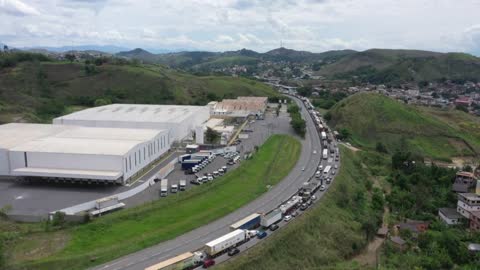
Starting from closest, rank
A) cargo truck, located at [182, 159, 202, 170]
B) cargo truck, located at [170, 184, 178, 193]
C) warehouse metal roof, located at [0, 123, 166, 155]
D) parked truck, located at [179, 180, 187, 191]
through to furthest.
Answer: cargo truck, located at [170, 184, 178, 193]
parked truck, located at [179, 180, 187, 191]
warehouse metal roof, located at [0, 123, 166, 155]
cargo truck, located at [182, 159, 202, 170]

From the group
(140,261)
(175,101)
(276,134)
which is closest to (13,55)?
(175,101)

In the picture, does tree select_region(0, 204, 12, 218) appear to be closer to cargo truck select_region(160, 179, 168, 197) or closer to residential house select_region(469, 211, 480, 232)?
cargo truck select_region(160, 179, 168, 197)

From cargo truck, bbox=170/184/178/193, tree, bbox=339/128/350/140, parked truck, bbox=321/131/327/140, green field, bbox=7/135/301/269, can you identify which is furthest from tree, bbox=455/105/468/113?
cargo truck, bbox=170/184/178/193

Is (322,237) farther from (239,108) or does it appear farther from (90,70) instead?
(90,70)

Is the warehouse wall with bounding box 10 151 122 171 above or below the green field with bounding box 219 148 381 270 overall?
above

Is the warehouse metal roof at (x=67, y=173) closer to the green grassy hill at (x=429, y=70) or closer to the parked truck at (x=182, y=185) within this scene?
the parked truck at (x=182, y=185)

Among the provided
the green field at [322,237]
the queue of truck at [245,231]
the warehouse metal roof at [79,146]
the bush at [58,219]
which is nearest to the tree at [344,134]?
the green field at [322,237]
